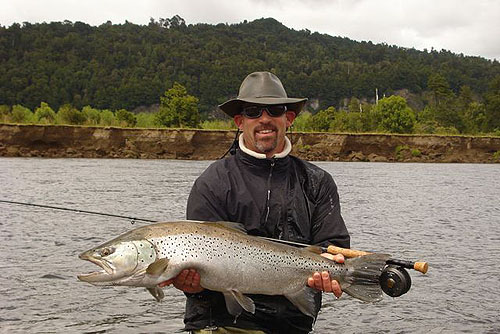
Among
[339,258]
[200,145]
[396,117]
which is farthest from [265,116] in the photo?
[396,117]

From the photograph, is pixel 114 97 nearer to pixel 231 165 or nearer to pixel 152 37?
pixel 152 37

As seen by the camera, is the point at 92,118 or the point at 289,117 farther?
the point at 92,118

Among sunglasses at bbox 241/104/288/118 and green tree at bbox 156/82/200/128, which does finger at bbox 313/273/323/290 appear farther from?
green tree at bbox 156/82/200/128

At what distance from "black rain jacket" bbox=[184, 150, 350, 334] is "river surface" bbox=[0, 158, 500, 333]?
3571mm

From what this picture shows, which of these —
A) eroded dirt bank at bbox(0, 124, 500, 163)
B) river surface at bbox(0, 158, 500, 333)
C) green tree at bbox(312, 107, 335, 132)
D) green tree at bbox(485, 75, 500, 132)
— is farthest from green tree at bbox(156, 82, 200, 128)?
green tree at bbox(485, 75, 500, 132)

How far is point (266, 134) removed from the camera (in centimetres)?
509

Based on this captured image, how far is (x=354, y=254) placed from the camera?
15.7 ft

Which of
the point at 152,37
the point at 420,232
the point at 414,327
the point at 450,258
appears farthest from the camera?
the point at 152,37

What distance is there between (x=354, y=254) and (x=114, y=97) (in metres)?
140

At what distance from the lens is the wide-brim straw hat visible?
507cm

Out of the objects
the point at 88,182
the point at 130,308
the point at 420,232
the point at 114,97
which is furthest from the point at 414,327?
the point at 114,97

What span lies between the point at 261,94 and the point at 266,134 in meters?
0.34

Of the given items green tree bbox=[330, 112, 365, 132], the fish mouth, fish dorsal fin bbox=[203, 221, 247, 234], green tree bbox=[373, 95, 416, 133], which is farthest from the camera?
green tree bbox=[373, 95, 416, 133]

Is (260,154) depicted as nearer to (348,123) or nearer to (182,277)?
(182,277)
